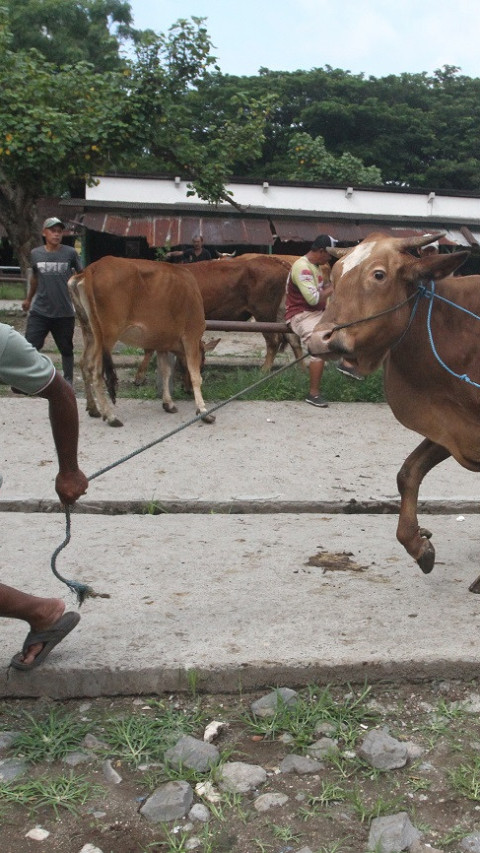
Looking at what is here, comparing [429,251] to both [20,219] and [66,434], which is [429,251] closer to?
[66,434]

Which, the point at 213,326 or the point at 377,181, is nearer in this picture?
the point at 213,326

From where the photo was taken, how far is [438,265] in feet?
12.9

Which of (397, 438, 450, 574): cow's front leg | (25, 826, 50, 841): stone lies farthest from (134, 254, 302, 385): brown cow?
(25, 826, 50, 841): stone

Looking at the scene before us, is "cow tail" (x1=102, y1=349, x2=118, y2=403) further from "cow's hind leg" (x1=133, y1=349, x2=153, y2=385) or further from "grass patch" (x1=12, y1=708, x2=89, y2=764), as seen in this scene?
"grass patch" (x1=12, y1=708, x2=89, y2=764)

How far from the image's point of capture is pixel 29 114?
12.1 m

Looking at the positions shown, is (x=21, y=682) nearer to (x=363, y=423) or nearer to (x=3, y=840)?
(x=3, y=840)

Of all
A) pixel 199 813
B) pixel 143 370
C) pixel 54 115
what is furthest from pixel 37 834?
pixel 54 115

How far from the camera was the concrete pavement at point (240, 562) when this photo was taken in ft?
11.3

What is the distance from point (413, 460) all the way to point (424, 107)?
43.3 m

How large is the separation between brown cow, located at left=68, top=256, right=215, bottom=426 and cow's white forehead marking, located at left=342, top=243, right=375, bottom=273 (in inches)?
167

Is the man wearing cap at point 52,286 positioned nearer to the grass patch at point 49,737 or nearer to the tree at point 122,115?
the tree at point 122,115

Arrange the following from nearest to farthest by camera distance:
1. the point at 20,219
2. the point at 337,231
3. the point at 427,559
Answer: the point at 427,559, the point at 20,219, the point at 337,231

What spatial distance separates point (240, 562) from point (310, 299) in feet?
15.0

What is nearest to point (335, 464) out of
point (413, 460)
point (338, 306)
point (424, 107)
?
point (413, 460)
